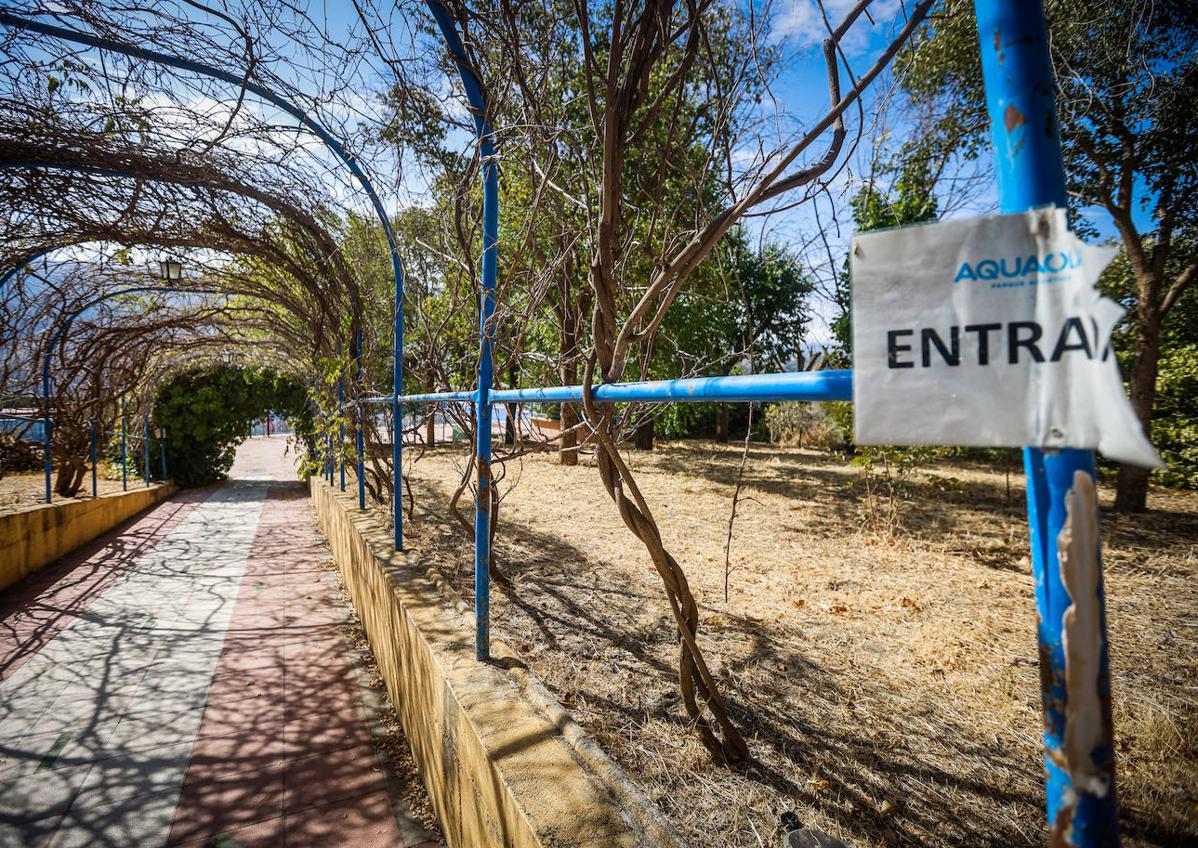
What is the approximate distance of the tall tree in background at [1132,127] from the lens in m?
4.34

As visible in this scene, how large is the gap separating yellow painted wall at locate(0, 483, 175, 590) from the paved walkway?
0.86 ft

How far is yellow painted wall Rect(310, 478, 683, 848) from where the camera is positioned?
121cm

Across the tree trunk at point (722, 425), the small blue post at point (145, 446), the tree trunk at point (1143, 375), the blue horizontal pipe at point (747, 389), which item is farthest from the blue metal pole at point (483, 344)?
the tree trunk at point (722, 425)

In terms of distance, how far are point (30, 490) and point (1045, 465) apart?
37.0 ft

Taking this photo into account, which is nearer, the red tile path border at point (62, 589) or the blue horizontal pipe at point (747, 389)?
the blue horizontal pipe at point (747, 389)

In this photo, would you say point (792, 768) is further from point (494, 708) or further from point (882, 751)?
point (494, 708)

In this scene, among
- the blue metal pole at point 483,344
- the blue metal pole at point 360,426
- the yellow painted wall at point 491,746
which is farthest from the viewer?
the blue metal pole at point 360,426

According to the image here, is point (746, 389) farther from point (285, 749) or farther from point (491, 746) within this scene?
point (285, 749)

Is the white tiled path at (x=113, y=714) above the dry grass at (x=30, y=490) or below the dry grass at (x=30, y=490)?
below

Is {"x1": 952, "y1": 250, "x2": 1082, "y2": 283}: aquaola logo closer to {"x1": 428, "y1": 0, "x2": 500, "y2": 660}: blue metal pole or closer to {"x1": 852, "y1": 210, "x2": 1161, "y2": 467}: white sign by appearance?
{"x1": 852, "y1": 210, "x2": 1161, "y2": 467}: white sign

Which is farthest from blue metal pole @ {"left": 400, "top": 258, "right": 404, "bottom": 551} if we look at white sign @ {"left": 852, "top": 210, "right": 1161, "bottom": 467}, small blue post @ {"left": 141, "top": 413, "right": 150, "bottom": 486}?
small blue post @ {"left": 141, "top": 413, "right": 150, "bottom": 486}

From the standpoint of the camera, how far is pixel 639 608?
3152 millimetres

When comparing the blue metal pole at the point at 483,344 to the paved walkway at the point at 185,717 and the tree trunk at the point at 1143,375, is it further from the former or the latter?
the tree trunk at the point at 1143,375

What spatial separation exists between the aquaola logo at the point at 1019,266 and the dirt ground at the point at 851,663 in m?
1.56
